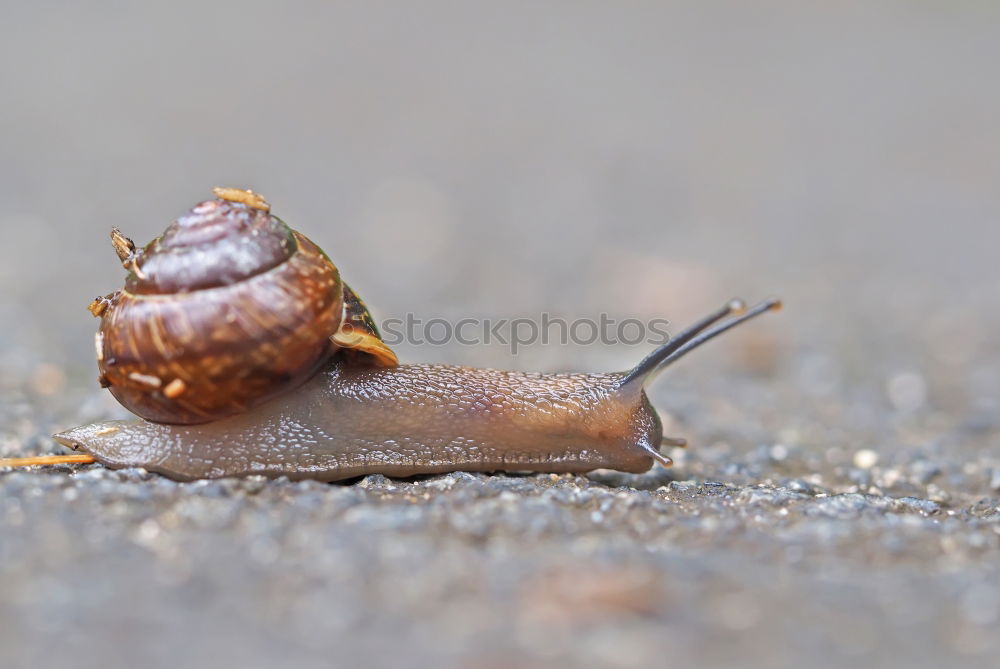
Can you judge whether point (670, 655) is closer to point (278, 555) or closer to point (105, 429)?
point (278, 555)

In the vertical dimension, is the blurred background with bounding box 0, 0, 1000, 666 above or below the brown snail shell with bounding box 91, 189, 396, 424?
above

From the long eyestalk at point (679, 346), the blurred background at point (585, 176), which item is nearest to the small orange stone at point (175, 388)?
the blurred background at point (585, 176)

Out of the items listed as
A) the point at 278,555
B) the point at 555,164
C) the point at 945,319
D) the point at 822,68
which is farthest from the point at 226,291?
the point at 822,68

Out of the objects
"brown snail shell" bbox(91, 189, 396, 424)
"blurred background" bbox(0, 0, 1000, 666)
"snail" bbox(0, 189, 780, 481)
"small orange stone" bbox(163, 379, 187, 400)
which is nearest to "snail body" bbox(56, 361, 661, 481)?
"snail" bbox(0, 189, 780, 481)

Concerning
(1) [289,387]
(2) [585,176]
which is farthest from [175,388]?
(2) [585,176]

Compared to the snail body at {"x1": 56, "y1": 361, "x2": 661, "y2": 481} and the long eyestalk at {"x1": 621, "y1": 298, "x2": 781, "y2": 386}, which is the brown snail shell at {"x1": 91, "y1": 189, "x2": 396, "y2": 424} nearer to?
the snail body at {"x1": 56, "y1": 361, "x2": 661, "y2": 481}
